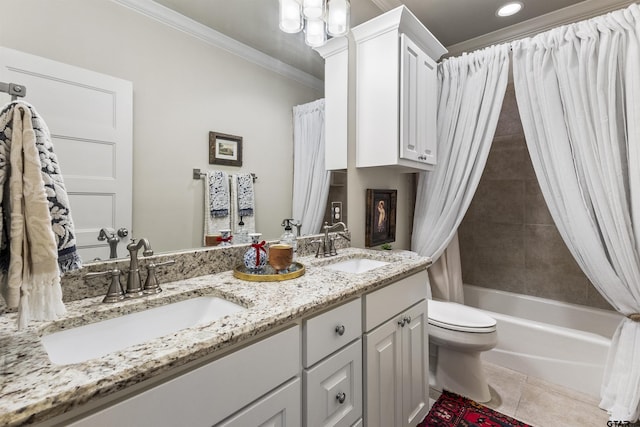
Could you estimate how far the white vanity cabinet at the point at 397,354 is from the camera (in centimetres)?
116

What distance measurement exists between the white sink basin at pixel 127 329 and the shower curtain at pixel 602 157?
1912mm

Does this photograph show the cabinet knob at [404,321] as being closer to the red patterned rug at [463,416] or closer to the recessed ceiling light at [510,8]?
the red patterned rug at [463,416]

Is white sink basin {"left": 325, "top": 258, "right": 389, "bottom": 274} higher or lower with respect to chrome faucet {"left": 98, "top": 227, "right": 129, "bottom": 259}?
lower

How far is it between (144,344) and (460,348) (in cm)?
175

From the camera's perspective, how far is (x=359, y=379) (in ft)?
3.62

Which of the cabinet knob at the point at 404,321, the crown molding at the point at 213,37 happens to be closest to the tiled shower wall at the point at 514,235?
the cabinet knob at the point at 404,321

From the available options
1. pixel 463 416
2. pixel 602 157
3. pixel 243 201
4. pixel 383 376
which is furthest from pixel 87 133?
pixel 602 157

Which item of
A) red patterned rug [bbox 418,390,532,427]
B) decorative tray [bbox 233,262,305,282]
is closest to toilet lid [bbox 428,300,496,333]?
red patterned rug [bbox 418,390,532,427]

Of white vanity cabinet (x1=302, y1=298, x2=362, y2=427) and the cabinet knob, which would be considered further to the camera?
the cabinet knob

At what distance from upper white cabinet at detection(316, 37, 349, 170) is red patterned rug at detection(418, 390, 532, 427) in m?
1.53

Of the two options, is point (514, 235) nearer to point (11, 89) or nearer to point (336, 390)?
point (336, 390)

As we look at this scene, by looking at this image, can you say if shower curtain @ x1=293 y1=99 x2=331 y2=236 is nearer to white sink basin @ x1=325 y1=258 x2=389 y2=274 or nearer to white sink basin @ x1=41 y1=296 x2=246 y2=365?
white sink basin @ x1=325 y1=258 x2=389 y2=274

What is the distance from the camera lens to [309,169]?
5.43 feet

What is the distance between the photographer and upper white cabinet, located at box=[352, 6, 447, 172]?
170cm
